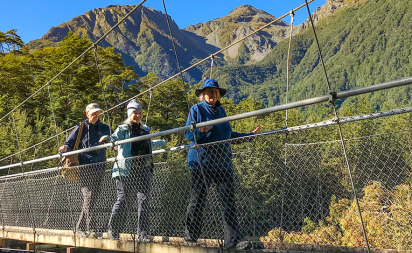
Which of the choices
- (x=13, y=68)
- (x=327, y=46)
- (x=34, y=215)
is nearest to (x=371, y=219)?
(x=34, y=215)

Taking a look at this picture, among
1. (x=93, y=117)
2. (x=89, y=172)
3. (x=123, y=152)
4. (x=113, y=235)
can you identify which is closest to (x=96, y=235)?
(x=113, y=235)

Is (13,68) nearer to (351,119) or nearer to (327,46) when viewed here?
(351,119)

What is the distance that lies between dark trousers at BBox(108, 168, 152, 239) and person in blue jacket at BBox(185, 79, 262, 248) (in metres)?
0.41

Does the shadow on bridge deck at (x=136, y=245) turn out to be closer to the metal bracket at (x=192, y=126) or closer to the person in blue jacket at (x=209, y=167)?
the person in blue jacket at (x=209, y=167)

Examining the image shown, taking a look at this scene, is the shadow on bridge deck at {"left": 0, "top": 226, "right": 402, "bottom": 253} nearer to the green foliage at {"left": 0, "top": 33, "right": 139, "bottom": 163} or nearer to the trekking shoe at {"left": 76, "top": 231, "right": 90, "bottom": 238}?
the trekking shoe at {"left": 76, "top": 231, "right": 90, "bottom": 238}

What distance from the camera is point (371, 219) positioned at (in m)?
8.40

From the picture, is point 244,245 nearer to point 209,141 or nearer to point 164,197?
point 209,141

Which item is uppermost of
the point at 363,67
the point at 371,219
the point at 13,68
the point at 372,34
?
the point at 372,34

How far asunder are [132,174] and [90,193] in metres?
0.58

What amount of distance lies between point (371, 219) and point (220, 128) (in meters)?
7.13

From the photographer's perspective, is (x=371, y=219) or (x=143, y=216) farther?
(x=371, y=219)

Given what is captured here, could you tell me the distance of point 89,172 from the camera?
3.10 meters

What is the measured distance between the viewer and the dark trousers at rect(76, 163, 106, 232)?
3.08 meters

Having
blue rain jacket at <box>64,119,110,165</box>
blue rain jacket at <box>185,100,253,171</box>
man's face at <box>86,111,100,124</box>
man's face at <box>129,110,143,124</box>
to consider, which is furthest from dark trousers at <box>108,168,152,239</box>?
man's face at <box>86,111,100,124</box>
